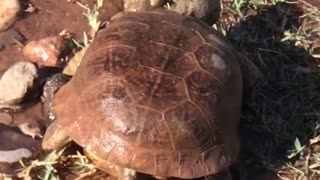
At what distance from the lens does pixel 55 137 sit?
3.83 metres

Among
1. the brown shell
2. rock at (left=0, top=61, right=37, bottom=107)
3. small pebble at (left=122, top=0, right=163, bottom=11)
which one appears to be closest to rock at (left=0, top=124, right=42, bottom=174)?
rock at (left=0, top=61, right=37, bottom=107)

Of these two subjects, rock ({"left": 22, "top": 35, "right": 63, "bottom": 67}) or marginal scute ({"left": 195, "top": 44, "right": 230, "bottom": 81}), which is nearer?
marginal scute ({"left": 195, "top": 44, "right": 230, "bottom": 81})

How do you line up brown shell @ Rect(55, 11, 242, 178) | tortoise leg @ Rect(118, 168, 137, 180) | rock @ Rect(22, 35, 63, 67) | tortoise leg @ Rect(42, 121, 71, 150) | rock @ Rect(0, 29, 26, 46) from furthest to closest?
1. rock @ Rect(0, 29, 26, 46)
2. rock @ Rect(22, 35, 63, 67)
3. tortoise leg @ Rect(42, 121, 71, 150)
4. tortoise leg @ Rect(118, 168, 137, 180)
5. brown shell @ Rect(55, 11, 242, 178)

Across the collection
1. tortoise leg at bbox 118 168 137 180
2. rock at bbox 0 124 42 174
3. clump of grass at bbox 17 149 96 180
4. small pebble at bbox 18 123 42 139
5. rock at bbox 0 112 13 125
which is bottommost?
clump of grass at bbox 17 149 96 180

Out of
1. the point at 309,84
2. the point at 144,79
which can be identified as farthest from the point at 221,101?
the point at 309,84

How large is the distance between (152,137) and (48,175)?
0.69 m

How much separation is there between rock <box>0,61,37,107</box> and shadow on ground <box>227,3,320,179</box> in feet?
4.04

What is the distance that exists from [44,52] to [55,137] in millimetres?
745

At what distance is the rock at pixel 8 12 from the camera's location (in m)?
4.59

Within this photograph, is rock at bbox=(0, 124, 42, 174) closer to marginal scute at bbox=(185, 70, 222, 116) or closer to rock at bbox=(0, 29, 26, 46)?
rock at bbox=(0, 29, 26, 46)

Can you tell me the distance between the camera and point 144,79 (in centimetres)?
351

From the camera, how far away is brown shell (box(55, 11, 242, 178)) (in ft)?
11.4

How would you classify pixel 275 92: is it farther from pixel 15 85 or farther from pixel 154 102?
pixel 15 85

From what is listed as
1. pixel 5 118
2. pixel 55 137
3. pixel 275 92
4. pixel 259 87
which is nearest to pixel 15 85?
pixel 5 118
